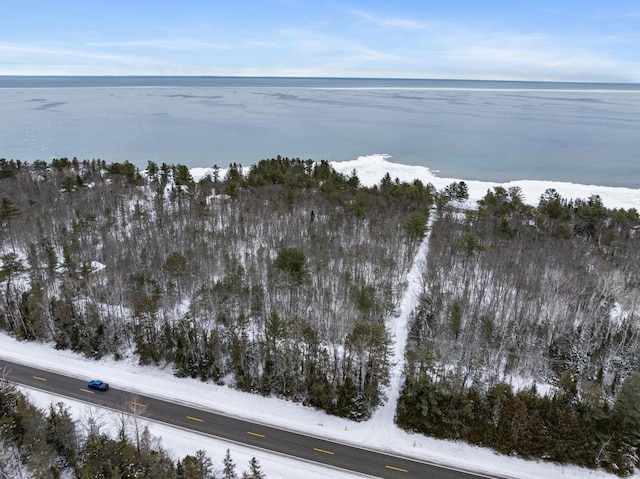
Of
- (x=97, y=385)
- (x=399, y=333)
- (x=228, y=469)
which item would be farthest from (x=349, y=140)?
(x=228, y=469)

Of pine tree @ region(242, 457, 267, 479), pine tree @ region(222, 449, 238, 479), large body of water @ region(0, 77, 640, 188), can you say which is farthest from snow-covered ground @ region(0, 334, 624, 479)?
large body of water @ region(0, 77, 640, 188)

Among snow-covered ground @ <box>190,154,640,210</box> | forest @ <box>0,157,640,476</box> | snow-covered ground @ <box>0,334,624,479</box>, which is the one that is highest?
snow-covered ground @ <box>190,154,640,210</box>

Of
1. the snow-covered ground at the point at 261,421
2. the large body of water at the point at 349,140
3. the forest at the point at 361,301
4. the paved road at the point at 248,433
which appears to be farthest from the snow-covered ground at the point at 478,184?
the paved road at the point at 248,433

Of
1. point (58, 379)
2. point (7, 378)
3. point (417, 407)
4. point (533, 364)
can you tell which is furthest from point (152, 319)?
point (533, 364)

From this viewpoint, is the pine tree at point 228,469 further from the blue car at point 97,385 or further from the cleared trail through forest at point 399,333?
the blue car at point 97,385

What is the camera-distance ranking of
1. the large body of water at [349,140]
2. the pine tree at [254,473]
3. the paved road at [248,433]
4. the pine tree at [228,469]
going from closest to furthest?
the pine tree at [254,473], the pine tree at [228,469], the paved road at [248,433], the large body of water at [349,140]

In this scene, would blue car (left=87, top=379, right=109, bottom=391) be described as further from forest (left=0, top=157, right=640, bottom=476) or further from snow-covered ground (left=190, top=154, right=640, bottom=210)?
snow-covered ground (left=190, top=154, right=640, bottom=210)
